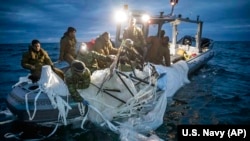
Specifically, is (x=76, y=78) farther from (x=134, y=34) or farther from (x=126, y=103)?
(x=134, y=34)

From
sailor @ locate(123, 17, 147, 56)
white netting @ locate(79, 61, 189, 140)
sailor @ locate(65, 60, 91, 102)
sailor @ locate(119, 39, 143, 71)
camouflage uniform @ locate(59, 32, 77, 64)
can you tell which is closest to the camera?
sailor @ locate(65, 60, 91, 102)

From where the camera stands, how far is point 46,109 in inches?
248

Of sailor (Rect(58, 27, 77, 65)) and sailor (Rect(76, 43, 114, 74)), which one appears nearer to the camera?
sailor (Rect(76, 43, 114, 74))

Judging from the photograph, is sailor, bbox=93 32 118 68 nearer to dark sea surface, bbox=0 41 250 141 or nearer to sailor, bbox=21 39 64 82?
sailor, bbox=21 39 64 82

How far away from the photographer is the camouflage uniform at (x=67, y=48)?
334 inches

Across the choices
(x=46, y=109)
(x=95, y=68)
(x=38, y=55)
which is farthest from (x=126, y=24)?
(x=46, y=109)

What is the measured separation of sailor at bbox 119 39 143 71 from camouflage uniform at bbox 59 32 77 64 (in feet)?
6.62

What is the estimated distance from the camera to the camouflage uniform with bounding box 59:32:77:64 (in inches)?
334

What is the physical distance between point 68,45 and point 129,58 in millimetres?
2293

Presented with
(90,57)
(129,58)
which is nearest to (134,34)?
(129,58)

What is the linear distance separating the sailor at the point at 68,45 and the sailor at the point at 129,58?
79.4 inches

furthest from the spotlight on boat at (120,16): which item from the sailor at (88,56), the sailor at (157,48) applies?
the sailor at (88,56)

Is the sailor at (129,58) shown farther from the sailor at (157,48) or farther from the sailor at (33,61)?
the sailor at (157,48)

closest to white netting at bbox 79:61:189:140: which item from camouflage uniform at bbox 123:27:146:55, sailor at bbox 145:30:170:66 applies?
sailor at bbox 145:30:170:66
